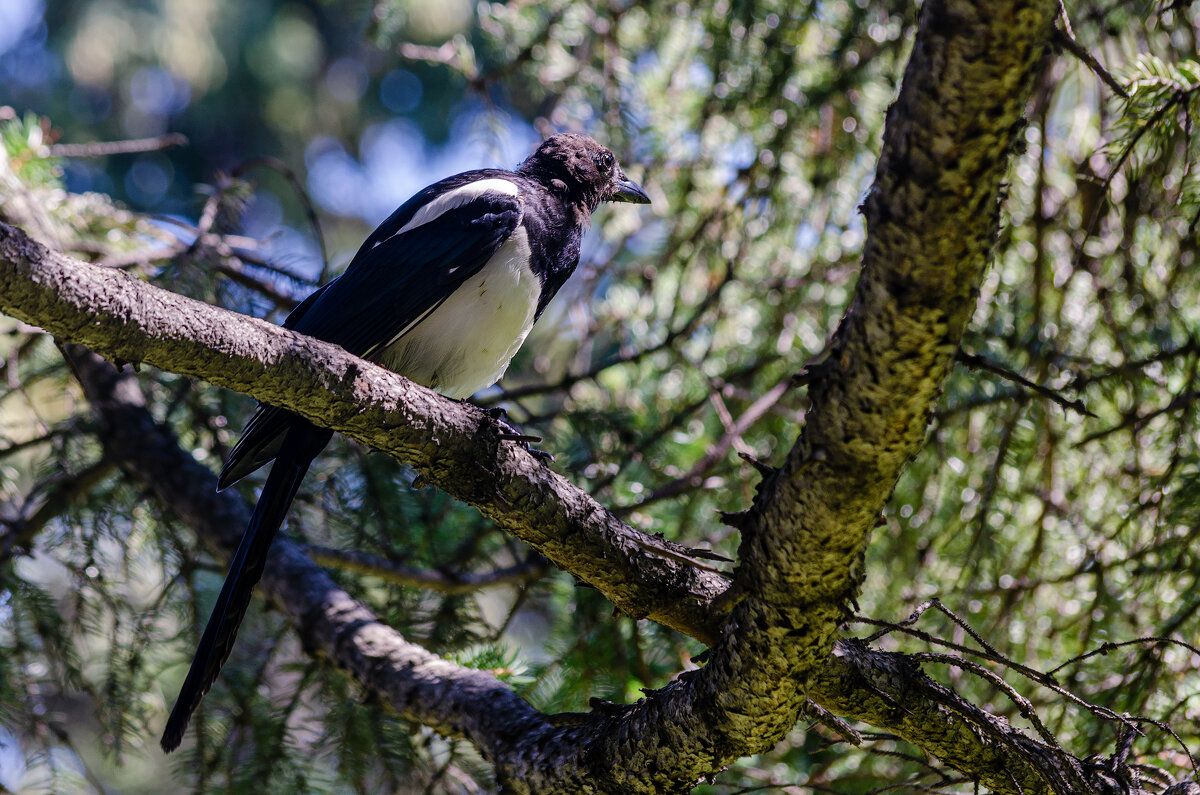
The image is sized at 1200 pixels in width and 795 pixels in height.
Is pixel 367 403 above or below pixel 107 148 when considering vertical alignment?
below

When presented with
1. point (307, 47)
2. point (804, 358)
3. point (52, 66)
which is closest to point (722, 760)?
point (804, 358)

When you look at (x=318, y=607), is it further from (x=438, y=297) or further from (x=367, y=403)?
(x=367, y=403)

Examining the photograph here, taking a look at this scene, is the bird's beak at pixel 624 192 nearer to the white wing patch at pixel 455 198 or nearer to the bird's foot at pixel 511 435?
the white wing patch at pixel 455 198

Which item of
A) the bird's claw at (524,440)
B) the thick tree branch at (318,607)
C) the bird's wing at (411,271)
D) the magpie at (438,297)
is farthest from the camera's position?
the bird's wing at (411,271)

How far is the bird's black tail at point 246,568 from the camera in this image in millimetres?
1863

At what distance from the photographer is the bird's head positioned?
8.87ft

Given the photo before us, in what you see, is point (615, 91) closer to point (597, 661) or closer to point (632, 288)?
point (632, 288)

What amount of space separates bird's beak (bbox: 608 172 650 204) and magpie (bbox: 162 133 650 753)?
347mm

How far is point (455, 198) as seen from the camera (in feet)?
7.81

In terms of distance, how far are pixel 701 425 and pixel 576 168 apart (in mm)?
1005

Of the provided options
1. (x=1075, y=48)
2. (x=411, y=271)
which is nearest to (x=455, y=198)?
(x=411, y=271)

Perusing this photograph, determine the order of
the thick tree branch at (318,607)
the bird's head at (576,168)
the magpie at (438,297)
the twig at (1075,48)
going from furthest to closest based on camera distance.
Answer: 1. the bird's head at (576,168)
2. the magpie at (438,297)
3. the thick tree branch at (318,607)
4. the twig at (1075,48)

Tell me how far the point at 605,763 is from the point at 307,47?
429 inches

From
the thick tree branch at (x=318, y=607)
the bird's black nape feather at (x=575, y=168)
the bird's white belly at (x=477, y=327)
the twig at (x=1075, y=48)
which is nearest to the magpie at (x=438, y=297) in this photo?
the bird's white belly at (x=477, y=327)
